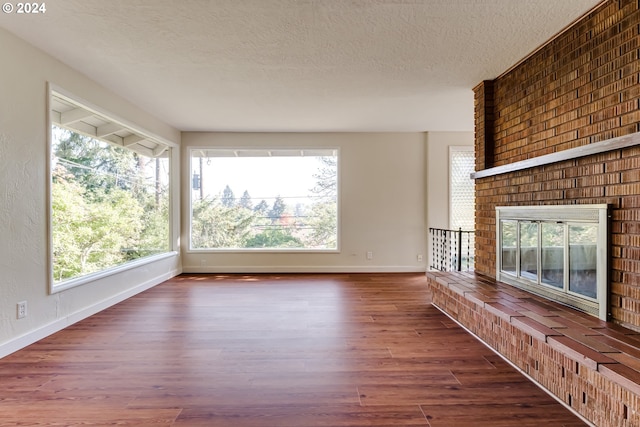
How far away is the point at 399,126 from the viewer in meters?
5.16

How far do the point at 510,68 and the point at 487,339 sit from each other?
2498 mm

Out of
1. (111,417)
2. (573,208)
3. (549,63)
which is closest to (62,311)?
(111,417)

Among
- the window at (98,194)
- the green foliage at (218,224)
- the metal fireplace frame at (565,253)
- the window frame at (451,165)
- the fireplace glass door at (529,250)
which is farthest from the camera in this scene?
the green foliage at (218,224)

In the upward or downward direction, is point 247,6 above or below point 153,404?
above

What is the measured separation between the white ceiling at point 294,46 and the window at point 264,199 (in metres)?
1.64

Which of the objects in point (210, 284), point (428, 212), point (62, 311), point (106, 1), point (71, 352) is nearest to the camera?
point (106, 1)

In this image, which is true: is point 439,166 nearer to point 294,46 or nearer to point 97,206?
point 294,46

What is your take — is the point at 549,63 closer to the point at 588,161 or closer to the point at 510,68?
the point at 510,68

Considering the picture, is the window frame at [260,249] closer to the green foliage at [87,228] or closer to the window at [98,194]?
the window at [98,194]

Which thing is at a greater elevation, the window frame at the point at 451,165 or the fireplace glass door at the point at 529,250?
the window frame at the point at 451,165

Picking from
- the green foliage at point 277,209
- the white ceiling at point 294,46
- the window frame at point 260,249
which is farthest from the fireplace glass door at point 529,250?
the green foliage at point 277,209

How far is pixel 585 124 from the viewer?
2244 millimetres

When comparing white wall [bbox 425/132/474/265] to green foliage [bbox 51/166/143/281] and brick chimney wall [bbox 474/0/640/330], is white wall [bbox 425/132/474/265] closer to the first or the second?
brick chimney wall [bbox 474/0/640/330]

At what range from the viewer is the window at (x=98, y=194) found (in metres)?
3.03
